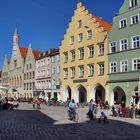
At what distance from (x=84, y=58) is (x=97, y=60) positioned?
3.63 meters

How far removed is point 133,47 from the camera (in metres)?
42.7

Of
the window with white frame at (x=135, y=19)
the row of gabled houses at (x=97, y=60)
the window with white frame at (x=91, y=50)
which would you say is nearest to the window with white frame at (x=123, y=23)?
Answer: the row of gabled houses at (x=97, y=60)

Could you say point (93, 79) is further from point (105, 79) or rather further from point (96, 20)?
point (96, 20)

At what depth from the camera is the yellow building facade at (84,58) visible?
49.1m

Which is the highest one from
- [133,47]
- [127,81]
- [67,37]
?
[67,37]

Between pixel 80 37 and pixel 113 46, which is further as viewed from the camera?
pixel 80 37

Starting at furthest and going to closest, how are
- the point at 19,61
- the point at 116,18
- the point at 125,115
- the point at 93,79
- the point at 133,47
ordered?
the point at 19,61, the point at 93,79, the point at 116,18, the point at 133,47, the point at 125,115

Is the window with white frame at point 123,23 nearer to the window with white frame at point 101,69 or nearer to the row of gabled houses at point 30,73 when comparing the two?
the window with white frame at point 101,69

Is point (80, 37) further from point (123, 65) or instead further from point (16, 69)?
point (16, 69)

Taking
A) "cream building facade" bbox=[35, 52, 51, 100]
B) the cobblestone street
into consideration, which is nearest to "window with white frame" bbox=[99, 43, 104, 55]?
"cream building facade" bbox=[35, 52, 51, 100]

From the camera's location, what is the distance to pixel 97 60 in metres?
49.6

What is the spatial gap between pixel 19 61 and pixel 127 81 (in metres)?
50.8

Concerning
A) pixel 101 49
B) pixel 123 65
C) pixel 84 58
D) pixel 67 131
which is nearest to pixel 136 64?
pixel 123 65

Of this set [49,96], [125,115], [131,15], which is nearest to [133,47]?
[131,15]
